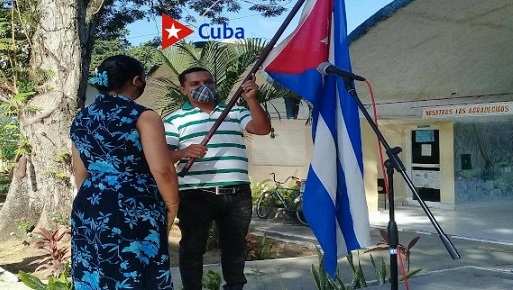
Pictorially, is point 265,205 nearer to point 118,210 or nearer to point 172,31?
point 172,31

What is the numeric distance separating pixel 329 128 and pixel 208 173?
82 cm

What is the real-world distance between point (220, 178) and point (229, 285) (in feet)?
2.58

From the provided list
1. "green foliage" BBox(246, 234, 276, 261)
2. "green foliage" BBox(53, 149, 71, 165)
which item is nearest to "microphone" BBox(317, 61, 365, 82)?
"green foliage" BBox(246, 234, 276, 261)

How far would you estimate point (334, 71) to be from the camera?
351 centimetres

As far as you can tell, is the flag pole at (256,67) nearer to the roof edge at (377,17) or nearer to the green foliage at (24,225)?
the roof edge at (377,17)

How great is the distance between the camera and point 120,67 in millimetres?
3207

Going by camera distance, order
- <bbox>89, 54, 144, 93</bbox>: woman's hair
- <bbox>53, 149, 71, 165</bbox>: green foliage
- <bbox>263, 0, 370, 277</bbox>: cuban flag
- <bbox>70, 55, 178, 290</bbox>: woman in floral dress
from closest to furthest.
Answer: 1. <bbox>70, 55, 178, 290</bbox>: woman in floral dress
2. <bbox>89, 54, 144, 93</bbox>: woman's hair
3. <bbox>263, 0, 370, 277</bbox>: cuban flag
4. <bbox>53, 149, 71, 165</bbox>: green foliage

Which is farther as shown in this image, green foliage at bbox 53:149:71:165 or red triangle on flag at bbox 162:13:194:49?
red triangle on flag at bbox 162:13:194:49

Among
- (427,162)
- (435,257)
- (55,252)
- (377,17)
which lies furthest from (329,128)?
(427,162)

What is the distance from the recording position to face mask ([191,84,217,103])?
4.10 m

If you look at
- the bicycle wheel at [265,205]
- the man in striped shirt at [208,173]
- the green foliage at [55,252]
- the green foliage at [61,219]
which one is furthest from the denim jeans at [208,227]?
the bicycle wheel at [265,205]

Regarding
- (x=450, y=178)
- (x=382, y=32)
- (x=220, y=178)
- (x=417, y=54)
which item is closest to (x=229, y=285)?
(x=220, y=178)

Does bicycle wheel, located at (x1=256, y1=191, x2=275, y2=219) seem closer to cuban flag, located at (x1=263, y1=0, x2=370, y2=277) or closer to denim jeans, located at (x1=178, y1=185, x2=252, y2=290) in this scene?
denim jeans, located at (x1=178, y1=185, x2=252, y2=290)

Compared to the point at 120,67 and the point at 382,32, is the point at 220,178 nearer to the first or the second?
the point at 120,67
